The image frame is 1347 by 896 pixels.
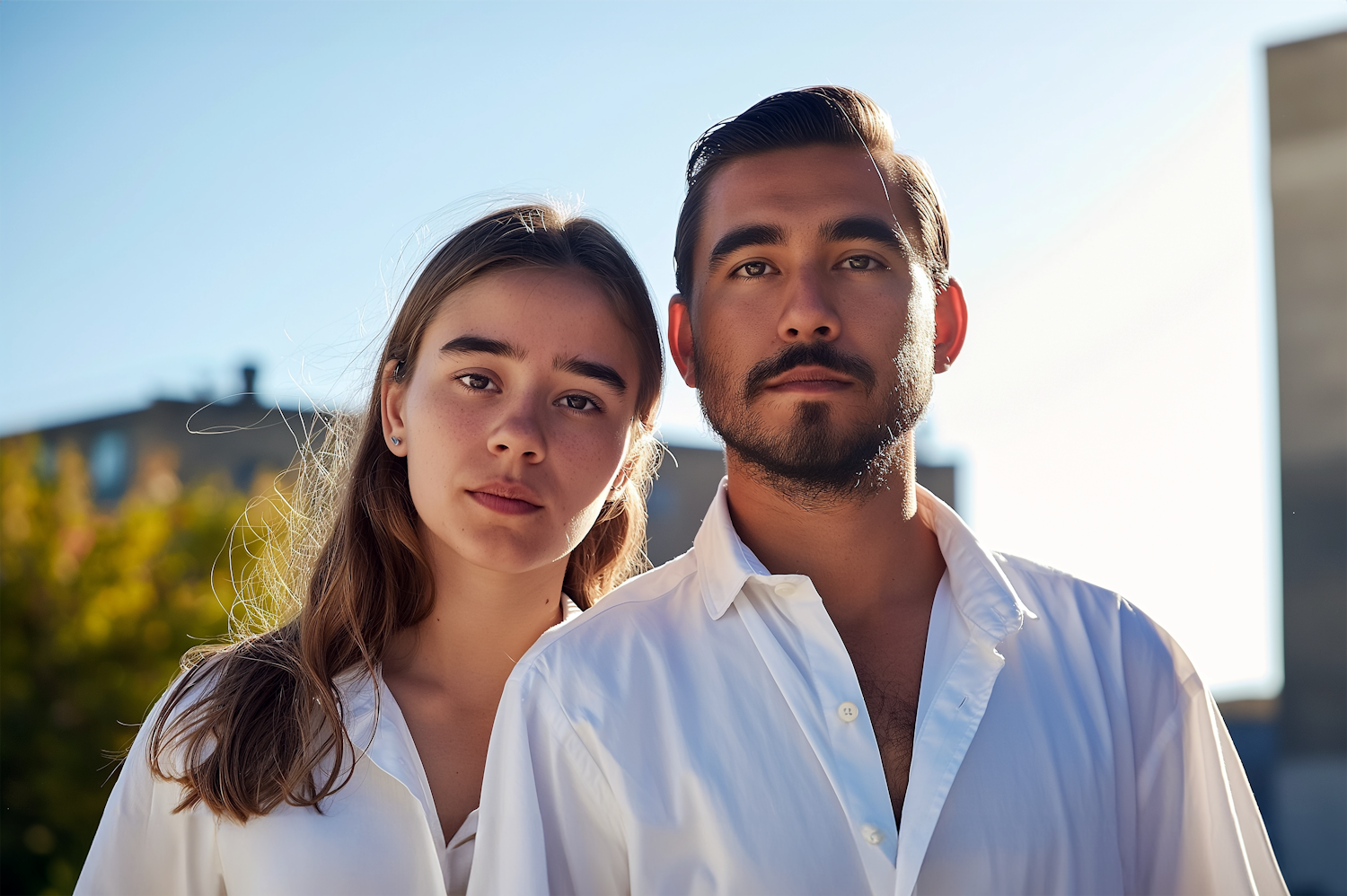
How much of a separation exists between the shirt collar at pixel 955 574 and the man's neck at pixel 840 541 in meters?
0.07

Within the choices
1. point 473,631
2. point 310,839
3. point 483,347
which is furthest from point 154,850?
point 483,347

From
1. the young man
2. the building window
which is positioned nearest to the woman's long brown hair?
the young man

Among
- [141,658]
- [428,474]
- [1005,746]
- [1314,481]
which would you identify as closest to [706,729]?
[1005,746]

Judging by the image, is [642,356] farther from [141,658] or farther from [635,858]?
[141,658]

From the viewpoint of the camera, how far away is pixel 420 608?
3.19m

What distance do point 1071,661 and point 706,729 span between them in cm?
86

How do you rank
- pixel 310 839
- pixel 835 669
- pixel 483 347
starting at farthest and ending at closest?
pixel 483 347, pixel 310 839, pixel 835 669

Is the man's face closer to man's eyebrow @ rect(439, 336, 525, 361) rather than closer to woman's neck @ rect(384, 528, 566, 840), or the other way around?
man's eyebrow @ rect(439, 336, 525, 361)

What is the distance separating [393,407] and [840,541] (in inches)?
50.5

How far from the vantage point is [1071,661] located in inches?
102

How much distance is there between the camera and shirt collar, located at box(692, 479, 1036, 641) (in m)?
2.54

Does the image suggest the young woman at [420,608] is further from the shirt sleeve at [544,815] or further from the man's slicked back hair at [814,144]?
the shirt sleeve at [544,815]

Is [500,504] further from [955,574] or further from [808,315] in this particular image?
[955,574]

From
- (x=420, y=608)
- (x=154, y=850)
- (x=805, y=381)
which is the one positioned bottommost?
(x=154, y=850)
